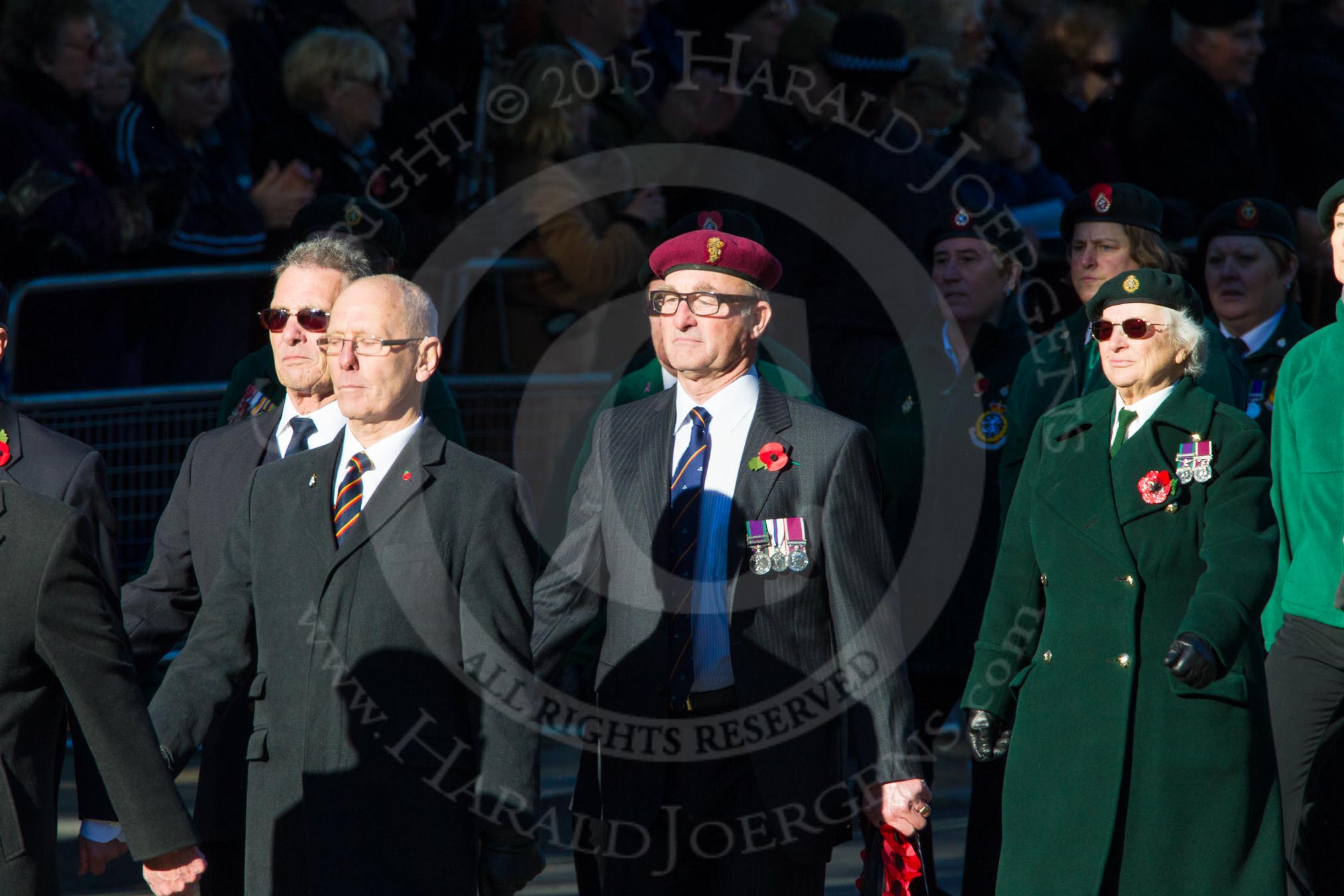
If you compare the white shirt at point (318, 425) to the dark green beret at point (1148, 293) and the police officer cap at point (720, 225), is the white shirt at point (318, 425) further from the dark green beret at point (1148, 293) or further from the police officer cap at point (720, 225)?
the dark green beret at point (1148, 293)

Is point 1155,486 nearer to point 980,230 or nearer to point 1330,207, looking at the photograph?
point 1330,207

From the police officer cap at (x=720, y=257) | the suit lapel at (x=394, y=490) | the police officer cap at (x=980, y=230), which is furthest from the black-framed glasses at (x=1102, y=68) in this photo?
the suit lapel at (x=394, y=490)

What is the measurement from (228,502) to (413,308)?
949 mm

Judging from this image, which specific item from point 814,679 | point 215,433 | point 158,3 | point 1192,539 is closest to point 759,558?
point 814,679

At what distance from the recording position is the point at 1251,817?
5.59 meters

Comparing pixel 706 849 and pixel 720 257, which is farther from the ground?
pixel 720 257

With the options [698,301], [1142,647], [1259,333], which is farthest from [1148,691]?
[1259,333]

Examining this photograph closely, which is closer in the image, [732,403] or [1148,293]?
[732,403]

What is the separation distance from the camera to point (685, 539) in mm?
5504

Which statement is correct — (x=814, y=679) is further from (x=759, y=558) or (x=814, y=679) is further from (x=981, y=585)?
(x=981, y=585)

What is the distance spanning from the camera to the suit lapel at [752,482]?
17.9ft

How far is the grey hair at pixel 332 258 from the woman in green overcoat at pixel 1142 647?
216cm

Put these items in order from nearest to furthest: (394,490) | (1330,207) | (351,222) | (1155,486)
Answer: (394,490) → (1155,486) → (1330,207) → (351,222)

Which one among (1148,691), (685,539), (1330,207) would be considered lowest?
(1148,691)
